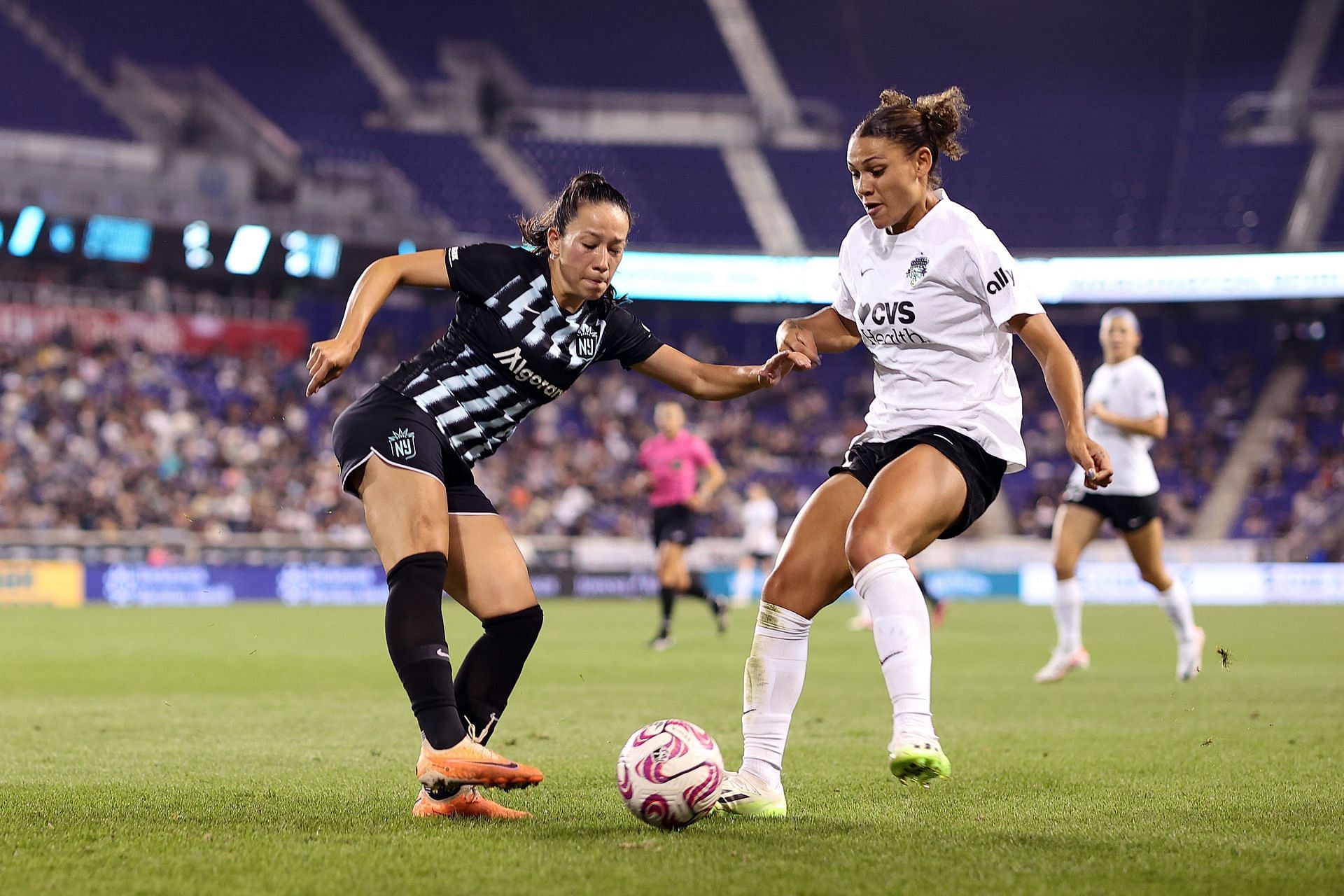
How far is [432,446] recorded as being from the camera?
4.44 metres

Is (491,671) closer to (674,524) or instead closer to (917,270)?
(917,270)

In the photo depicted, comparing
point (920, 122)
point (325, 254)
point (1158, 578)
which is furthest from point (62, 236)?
point (920, 122)

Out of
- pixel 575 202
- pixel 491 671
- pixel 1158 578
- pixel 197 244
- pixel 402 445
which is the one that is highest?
pixel 197 244

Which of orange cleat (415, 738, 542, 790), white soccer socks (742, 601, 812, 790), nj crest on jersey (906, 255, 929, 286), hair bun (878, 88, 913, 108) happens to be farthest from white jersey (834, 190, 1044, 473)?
orange cleat (415, 738, 542, 790)

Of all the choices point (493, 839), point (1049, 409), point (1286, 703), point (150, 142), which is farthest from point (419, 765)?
point (150, 142)

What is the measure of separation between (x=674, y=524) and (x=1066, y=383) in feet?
33.0

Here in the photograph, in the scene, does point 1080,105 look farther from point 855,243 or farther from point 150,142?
point 855,243

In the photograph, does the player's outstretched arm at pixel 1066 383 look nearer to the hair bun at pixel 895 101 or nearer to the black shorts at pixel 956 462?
→ the black shorts at pixel 956 462

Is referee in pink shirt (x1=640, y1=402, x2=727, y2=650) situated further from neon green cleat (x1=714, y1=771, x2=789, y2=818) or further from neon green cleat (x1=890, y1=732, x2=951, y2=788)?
neon green cleat (x1=890, y1=732, x2=951, y2=788)

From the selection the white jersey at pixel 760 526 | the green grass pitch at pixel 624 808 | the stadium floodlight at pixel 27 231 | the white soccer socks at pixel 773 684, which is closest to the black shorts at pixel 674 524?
the green grass pitch at pixel 624 808

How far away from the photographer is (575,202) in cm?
459

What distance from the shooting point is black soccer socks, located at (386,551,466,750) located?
4141mm

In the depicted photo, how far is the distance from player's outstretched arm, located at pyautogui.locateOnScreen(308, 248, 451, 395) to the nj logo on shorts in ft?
0.89

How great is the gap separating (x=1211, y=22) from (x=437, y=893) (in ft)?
118
